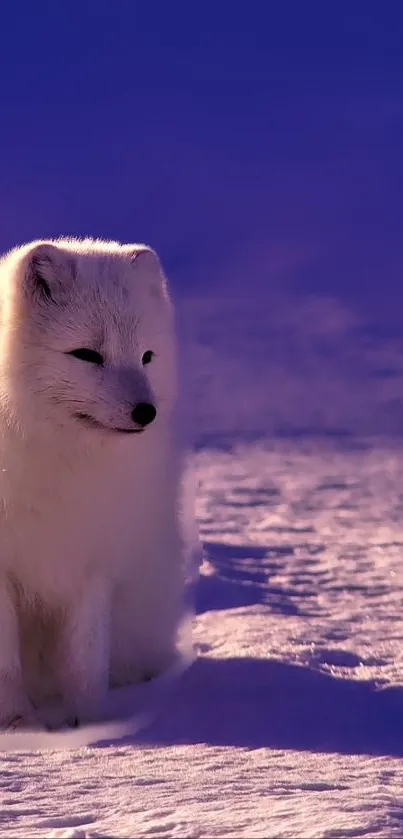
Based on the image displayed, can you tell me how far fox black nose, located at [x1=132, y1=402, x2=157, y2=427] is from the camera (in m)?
3.14

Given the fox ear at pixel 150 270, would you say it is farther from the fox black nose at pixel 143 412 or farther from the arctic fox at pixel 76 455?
the fox black nose at pixel 143 412

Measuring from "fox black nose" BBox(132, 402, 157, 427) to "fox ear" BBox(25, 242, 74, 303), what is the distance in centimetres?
38

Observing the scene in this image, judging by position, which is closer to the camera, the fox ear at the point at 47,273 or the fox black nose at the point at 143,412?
the fox black nose at the point at 143,412

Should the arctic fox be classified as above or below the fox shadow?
above

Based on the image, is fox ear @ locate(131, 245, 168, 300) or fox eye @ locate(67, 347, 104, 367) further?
fox ear @ locate(131, 245, 168, 300)

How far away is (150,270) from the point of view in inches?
140

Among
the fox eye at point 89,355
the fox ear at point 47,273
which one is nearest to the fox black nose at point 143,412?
the fox eye at point 89,355

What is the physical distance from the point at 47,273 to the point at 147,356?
1.13ft

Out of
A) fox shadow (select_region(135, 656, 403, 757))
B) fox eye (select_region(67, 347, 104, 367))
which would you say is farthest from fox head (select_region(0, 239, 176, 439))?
fox shadow (select_region(135, 656, 403, 757))

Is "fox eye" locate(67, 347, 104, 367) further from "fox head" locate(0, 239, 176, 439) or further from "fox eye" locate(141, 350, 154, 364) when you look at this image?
"fox eye" locate(141, 350, 154, 364)

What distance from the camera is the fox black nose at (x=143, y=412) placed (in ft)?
10.3

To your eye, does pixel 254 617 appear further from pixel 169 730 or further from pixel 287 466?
pixel 287 466

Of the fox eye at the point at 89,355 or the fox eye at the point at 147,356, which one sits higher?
the fox eye at the point at 147,356

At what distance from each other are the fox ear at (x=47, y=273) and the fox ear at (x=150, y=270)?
8.6 inches
